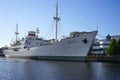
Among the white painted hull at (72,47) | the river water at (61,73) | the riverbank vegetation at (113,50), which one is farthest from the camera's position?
the riverbank vegetation at (113,50)

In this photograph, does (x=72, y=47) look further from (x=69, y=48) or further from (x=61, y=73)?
(x=61, y=73)

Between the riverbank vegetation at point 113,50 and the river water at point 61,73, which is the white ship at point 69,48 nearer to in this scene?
the riverbank vegetation at point 113,50

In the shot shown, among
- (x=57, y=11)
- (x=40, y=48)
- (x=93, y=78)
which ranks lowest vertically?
(x=93, y=78)

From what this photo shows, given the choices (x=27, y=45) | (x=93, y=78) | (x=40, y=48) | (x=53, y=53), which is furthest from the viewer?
(x=27, y=45)

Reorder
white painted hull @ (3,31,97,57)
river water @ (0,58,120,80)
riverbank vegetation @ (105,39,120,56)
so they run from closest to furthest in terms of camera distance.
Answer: river water @ (0,58,120,80), white painted hull @ (3,31,97,57), riverbank vegetation @ (105,39,120,56)

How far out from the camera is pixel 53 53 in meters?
81.4

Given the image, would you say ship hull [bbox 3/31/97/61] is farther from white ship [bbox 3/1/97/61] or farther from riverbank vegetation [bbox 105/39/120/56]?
riverbank vegetation [bbox 105/39/120/56]

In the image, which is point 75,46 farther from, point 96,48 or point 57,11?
point 96,48

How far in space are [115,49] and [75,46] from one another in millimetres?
14936

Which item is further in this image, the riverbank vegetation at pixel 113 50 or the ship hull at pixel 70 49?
the riverbank vegetation at pixel 113 50

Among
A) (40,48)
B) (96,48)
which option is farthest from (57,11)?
(96,48)

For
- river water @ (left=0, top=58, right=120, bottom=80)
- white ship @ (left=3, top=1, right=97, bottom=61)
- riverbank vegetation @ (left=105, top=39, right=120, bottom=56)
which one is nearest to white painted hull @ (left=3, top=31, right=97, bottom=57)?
white ship @ (left=3, top=1, right=97, bottom=61)

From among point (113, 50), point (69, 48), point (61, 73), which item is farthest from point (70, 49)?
point (61, 73)

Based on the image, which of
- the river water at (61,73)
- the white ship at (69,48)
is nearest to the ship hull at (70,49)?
the white ship at (69,48)
